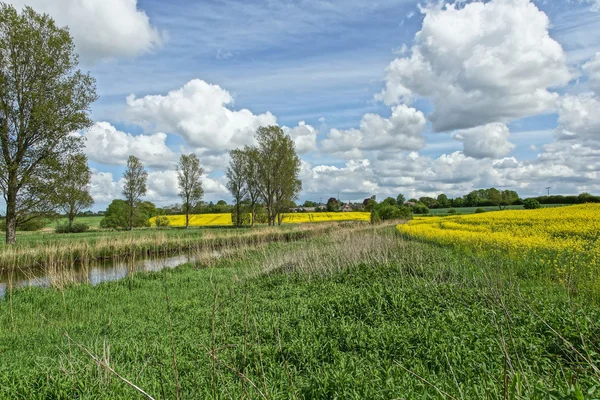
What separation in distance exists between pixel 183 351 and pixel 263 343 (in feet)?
4.06

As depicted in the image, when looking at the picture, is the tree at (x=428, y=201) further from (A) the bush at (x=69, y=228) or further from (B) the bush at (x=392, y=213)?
(A) the bush at (x=69, y=228)

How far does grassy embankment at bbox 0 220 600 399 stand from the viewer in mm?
3469

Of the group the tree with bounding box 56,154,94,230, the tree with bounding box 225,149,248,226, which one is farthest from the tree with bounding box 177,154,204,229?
the tree with bounding box 56,154,94,230

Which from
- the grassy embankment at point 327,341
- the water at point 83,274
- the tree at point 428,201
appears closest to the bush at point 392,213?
the water at point 83,274

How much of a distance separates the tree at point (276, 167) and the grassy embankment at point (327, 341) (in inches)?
1426

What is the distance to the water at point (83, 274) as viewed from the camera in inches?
471

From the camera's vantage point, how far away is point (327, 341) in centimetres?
512

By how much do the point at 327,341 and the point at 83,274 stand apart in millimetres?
13309

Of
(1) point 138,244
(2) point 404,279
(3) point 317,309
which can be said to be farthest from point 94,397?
(1) point 138,244

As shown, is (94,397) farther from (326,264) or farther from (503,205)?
(503,205)

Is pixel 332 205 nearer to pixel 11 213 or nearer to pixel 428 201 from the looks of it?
pixel 428 201

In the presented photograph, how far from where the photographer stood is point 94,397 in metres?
3.57


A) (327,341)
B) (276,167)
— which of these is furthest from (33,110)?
(276,167)

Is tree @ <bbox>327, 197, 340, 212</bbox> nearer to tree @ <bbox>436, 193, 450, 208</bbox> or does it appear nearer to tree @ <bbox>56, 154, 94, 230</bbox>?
tree @ <bbox>436, 193, 450, 208</bbox>
